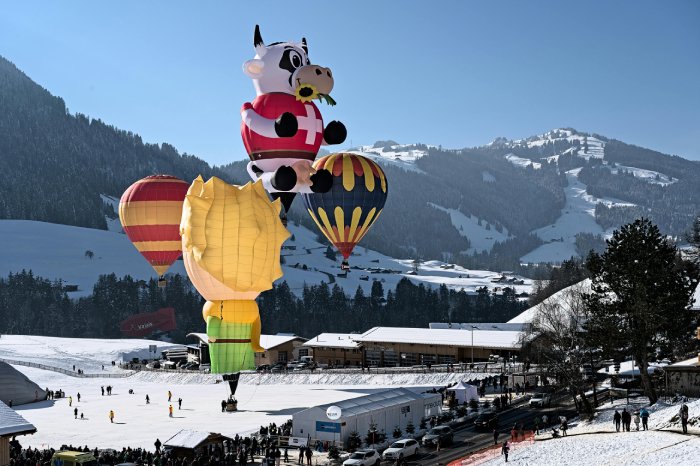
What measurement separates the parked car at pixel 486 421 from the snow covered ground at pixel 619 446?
5399 millimetres

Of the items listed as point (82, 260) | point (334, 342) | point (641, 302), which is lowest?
point (334, 342)

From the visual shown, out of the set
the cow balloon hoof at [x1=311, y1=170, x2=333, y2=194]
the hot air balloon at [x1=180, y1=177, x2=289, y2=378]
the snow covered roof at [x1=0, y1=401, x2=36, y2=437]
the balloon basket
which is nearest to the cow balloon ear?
the cow balloon hoof at [x1=311, y1=170, x2=333, y2=194]

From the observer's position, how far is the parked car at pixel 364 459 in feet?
104

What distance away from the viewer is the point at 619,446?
90.1 ft

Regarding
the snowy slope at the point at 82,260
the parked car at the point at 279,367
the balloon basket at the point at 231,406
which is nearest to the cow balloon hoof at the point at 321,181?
the balloon basket at the point at 231,406

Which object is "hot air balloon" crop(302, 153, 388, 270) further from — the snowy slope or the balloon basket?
the snowy slope

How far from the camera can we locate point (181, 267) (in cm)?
16812

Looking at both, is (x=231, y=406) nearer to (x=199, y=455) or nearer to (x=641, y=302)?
(x=199, y=455)

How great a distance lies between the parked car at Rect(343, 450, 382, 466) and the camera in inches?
1244

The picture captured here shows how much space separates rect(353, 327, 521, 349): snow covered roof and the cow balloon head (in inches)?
1072

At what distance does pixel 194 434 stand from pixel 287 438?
4959 mm

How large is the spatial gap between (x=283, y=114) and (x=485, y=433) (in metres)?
18.7

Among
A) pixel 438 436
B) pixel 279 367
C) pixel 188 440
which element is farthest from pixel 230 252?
pixel 279 367

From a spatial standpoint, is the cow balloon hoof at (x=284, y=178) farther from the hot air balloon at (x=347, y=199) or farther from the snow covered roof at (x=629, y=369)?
the snow covered roof at (x=629, y=369)
